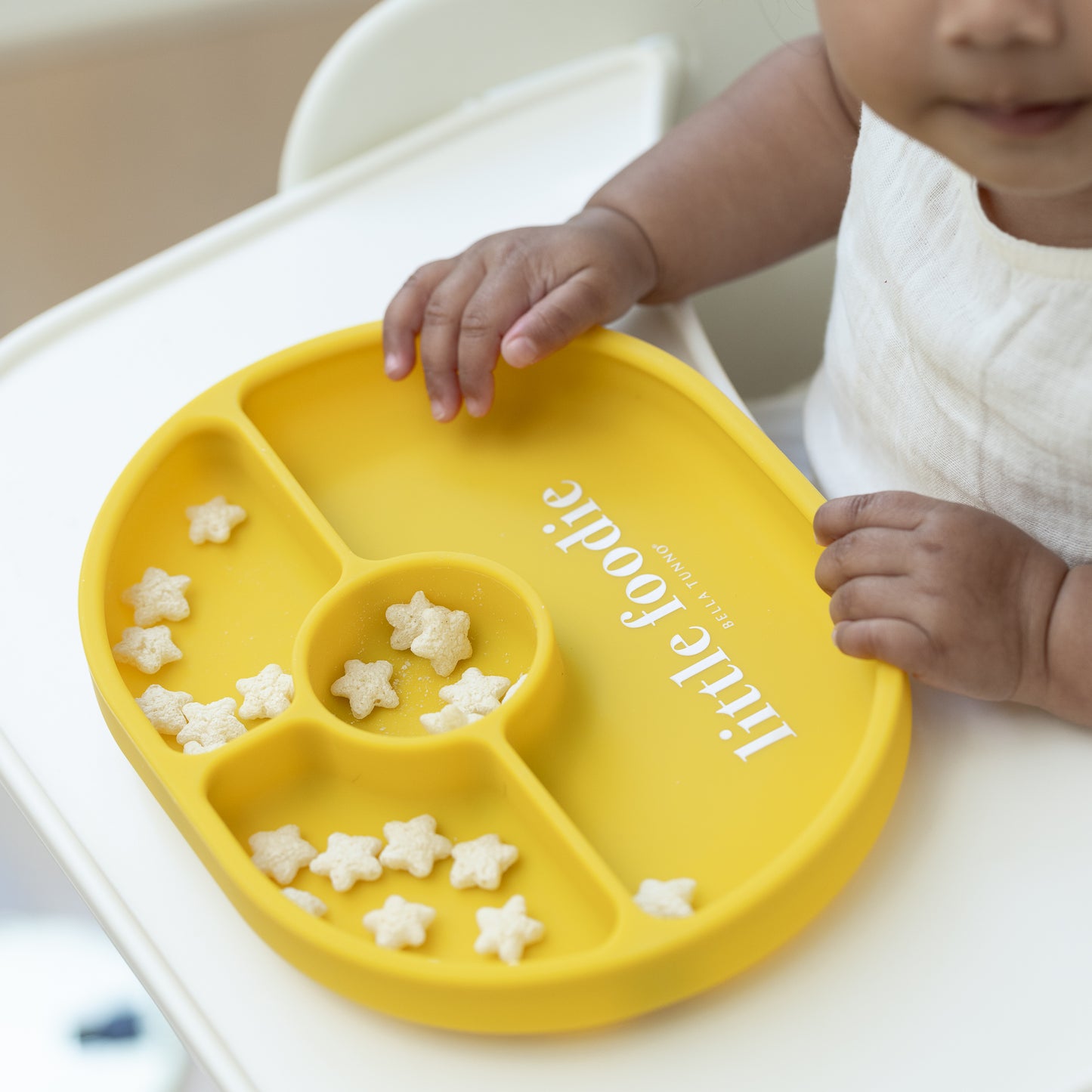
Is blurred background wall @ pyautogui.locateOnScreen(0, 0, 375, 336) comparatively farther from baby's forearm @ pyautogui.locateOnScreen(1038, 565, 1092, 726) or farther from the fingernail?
baby's forearm @ pyautogui.locateOnScreen(1038, 565, 1092, 726)

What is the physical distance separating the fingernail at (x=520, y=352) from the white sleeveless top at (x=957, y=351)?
Result: 142 millimetres

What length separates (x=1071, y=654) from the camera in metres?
0.45

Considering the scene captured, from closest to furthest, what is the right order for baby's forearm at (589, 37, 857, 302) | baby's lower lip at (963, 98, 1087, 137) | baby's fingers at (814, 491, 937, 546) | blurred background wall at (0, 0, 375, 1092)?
1. baby's lower lip at (963, 98, 1087, 137)
2. baby's fingers at (814, 491, 937, 546)
3. baby's forearm at (589, 37, 857, 302)
4. blurred background wall at (0, 0, 375, 1092)

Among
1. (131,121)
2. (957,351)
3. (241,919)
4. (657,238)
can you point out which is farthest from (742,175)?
(131,121)

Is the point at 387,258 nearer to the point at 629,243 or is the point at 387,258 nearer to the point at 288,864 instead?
the point at 629,243

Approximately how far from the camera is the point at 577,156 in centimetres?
70

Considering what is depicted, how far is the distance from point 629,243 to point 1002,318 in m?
0.17

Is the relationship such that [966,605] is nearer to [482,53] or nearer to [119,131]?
[482,53]

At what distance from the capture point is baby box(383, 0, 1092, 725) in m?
0.38

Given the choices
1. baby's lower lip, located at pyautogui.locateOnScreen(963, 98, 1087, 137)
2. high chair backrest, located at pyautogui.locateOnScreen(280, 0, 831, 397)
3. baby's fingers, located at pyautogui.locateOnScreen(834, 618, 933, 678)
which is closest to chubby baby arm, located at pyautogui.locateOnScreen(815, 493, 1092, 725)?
baby's fingers, located at pyautogui.locateOnScreen(834, 618, 933, 678)

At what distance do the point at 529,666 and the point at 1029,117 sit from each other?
0.78 feet

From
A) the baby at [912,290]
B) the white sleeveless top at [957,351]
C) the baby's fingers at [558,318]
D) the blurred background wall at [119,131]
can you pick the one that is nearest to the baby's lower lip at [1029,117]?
the baby at [912,290]

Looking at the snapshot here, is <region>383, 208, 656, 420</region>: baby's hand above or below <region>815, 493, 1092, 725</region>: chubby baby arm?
above

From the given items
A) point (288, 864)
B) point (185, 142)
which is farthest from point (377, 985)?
point (185, 142)
